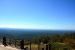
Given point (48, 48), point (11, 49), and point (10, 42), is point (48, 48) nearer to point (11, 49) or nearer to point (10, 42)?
point (11, 49)

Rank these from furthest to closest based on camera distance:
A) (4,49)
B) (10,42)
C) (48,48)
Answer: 1. (10,42)
2. (4,49)
3. (48,48)

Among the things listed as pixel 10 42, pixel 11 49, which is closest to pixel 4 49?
pixel 11 49

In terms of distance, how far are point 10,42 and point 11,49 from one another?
14.1 feet

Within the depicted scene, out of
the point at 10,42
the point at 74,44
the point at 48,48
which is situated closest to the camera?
the point at 48,48

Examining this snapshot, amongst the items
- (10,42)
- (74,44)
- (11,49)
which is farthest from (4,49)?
(74,44)

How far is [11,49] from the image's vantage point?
1658cm

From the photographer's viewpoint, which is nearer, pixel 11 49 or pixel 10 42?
pixel 11 49

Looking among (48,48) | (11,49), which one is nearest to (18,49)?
(11,49)

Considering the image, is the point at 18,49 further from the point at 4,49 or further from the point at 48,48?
the point at 48,48

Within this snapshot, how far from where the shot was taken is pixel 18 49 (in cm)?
1666

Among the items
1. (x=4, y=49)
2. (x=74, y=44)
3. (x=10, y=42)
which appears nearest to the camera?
(x=4, y=49)

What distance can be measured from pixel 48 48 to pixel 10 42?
7929mm

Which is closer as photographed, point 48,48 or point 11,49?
point 48,48

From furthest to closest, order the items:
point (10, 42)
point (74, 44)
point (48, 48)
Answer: point (74, 44) < point (10, 42) < point (48, 48)
